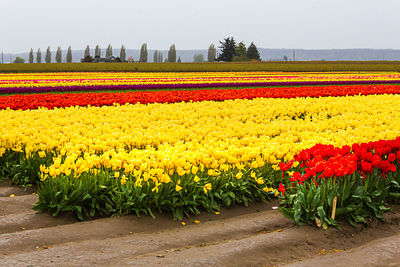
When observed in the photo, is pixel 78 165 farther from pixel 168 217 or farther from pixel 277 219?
pixel 277 219

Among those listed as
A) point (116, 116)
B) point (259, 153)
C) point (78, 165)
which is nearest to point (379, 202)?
point (259, 153)

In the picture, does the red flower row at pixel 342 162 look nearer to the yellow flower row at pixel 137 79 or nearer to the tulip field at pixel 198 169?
the tulip field at pixel 198 169

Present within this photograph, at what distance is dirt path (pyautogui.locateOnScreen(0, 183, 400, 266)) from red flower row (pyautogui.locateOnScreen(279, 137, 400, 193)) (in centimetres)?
63

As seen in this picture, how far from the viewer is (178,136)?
968 cm

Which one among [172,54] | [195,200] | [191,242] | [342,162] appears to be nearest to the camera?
[191,242]

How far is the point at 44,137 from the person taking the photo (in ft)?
28.6

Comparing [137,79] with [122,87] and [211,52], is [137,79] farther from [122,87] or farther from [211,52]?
[211,52]

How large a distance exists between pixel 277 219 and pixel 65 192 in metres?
2.66

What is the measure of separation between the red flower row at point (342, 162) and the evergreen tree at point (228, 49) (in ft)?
330

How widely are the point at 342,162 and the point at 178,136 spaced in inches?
179

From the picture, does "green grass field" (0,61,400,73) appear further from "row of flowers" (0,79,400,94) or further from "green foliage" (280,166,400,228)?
"green foliage" (280,166,400,228)

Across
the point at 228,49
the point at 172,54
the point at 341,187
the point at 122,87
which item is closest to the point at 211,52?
the point at 172,54

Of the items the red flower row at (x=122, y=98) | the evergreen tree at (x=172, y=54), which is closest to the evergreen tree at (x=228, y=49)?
the evergreen tree at (x=172, y=54)

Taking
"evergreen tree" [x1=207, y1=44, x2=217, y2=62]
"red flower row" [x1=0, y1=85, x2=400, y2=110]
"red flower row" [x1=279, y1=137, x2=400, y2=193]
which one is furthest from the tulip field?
"evergreen tree" [x1=207, y1=44, x2=217, y2=62]
